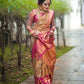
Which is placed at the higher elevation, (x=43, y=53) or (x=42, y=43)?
(x=42, y=43)

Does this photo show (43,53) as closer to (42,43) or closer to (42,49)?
(42,49)

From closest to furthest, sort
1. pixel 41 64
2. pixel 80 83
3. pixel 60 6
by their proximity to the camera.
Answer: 1. pixel 41 64
2. pixel 80 83
3. pixel 60 6

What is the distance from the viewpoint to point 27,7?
23.9 ft

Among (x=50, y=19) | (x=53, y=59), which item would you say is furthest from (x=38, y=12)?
(x=53, y=59)

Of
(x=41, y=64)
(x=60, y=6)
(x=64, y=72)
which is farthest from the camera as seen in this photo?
(x=60, y=6)

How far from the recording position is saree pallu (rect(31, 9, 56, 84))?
174 inches

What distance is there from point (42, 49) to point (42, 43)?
0.11 m

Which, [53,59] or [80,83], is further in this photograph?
[80,83]

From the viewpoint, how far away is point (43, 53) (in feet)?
14.5

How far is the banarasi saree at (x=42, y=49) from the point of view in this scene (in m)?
4.43

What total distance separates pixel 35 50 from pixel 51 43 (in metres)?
0.34

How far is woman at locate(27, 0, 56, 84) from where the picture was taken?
4434 mm

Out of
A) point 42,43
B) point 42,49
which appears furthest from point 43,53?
point 42,43

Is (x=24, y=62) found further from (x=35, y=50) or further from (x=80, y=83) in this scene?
(x=35, y=50)
